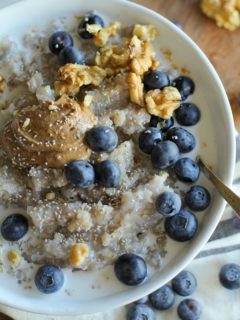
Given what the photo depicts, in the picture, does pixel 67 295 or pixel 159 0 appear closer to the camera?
pixel 67 295

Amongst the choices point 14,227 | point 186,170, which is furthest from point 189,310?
point 14,227

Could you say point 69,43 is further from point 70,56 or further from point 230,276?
point 230,276

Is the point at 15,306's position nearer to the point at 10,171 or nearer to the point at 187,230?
the point at 10,171

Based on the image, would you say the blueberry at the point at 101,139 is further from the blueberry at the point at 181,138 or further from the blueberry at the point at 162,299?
the blueberry at the point at 162,299

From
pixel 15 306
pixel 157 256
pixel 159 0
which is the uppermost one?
pixel 159 0

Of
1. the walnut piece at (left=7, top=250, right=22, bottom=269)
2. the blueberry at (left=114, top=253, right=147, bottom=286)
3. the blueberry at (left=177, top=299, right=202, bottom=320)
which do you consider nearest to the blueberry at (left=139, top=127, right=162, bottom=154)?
the blueberry at (left=114, top=253, right=147, bottom=286)

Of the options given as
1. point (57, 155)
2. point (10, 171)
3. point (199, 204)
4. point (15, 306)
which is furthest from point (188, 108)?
point (15, 306)
